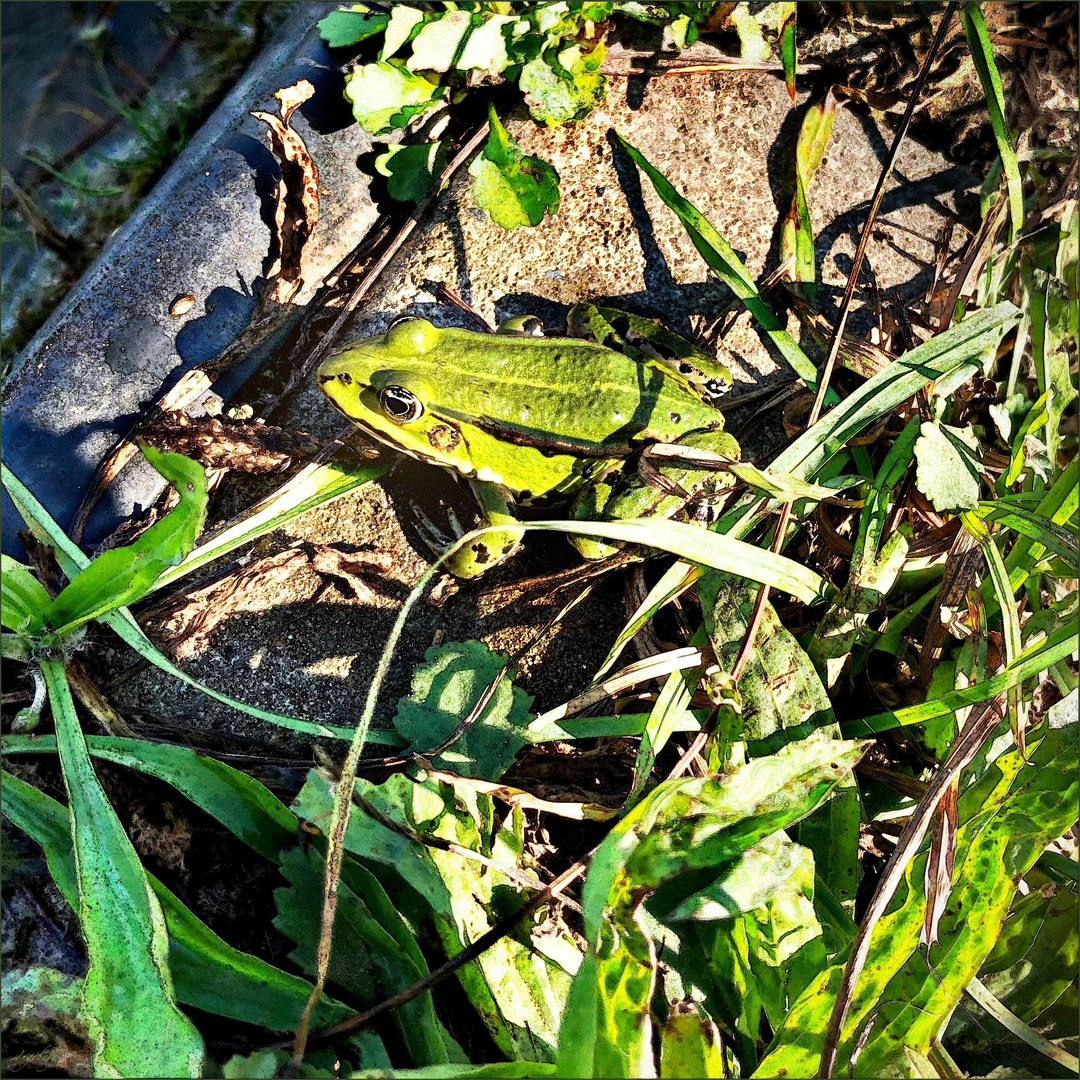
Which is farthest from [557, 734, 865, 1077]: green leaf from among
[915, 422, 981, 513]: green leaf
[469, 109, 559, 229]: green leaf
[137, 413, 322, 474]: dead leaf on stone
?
[469, 109, 559, 229]: green leaf

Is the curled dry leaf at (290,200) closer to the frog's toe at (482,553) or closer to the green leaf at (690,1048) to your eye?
the frog's toe at (482,553)

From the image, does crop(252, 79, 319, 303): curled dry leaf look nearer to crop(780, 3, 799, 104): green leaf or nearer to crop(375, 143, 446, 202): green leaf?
crop(375, 143, 446, 202): green leaf

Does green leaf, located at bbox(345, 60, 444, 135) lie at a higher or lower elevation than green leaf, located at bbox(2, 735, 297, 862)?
higher

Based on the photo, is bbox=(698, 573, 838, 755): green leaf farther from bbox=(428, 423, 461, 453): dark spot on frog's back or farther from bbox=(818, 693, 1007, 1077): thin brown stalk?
bbox=(428, 423, 461, 453): dark spot on frog's back

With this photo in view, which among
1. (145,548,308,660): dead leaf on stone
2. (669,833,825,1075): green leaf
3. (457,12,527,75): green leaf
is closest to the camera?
(669,833,825,1075): green leaf

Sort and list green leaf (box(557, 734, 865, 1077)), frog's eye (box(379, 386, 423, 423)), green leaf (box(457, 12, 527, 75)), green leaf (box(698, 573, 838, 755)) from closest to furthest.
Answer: green leaf (box(557, 734, 865, 1077)) < green leaf (box(698, 573, 838, 755)) < frog's eye (box(379, 386, 423, 423)) < green leaf (box(457, 12, 527, 75))

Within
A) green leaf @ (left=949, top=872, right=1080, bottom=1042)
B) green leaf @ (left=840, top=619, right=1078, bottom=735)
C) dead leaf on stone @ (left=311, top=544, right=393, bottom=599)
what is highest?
dead leaf on stone @ (left=311, top=544, right=393, bottom=599)

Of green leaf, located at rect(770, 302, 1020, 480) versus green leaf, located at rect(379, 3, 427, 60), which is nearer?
green leaf, located at rect(770, 302, 1020, 480)

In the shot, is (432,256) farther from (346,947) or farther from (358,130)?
(346,947)
